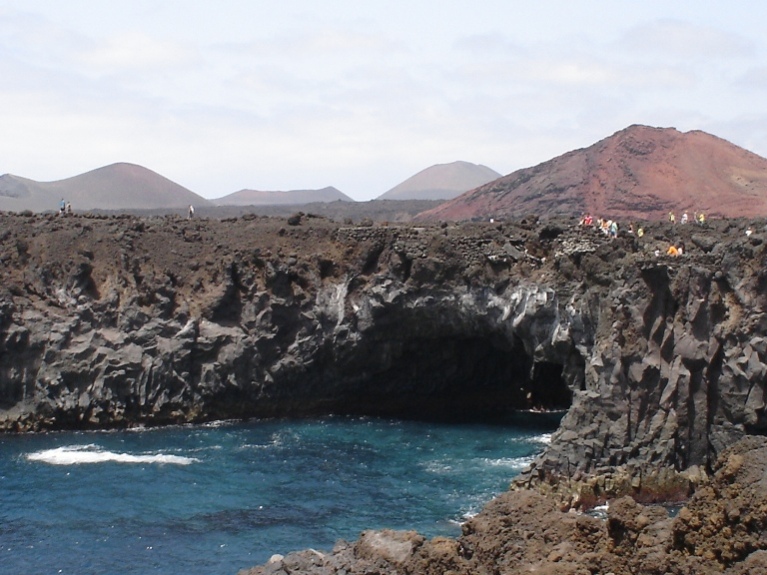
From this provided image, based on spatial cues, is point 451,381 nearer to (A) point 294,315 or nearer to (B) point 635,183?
(A) point 294,315

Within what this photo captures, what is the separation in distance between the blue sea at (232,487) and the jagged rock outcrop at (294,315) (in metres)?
2.33

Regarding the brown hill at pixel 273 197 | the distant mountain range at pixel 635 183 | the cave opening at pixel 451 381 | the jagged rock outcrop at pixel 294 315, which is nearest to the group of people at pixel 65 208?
the jagged rock outcrop at pixel 294 315

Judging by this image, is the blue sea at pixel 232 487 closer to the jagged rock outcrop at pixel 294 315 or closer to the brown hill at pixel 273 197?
the jagged rock outcrop at pixel 294 315

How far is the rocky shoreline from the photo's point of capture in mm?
52312

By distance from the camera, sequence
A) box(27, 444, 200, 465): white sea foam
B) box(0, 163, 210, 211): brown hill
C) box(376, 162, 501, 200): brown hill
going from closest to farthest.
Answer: box(27, 444, 200, 465): white sea foam, box(0, 163, 210, 211): brown hill, box(376, 162, 501, 200): brown hill

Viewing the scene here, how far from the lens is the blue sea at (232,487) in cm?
3497

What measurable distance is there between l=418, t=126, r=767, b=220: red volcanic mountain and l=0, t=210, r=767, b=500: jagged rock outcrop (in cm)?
2861

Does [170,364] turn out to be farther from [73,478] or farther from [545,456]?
[545,456]

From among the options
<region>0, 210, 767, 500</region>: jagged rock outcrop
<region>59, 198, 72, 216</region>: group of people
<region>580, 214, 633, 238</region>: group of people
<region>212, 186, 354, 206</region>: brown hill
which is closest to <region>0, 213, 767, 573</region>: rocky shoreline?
<region>0, 210, 767, 500</region>: jagged rock outcrop

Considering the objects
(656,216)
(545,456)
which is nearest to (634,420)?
(545,456)

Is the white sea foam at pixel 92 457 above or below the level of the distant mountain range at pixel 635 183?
below

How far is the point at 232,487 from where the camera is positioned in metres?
42.6

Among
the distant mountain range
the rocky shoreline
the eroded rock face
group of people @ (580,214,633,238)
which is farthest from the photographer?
the distant mountain range

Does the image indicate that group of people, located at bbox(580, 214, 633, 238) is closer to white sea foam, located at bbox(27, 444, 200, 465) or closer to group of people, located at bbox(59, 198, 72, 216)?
white sea foam, located at bbox(27, 444, 200, 465)
